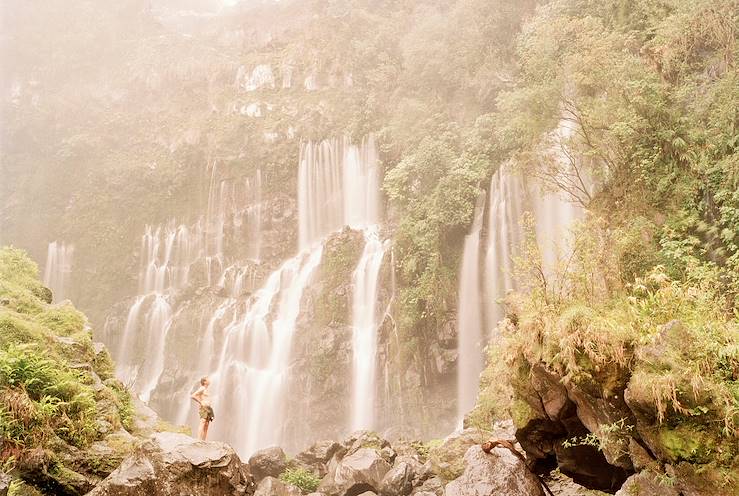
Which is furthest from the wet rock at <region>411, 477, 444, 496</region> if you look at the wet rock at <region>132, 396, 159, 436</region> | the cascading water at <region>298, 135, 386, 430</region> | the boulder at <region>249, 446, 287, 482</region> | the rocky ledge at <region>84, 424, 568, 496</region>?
the cascading water at <region>298, 135, 386, 430</region>

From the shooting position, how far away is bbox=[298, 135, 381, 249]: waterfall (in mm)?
27203

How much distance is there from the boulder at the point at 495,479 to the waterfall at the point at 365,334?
13.0 metres

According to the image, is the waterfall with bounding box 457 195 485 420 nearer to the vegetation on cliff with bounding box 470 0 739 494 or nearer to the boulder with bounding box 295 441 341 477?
the vegetation on cliff with bounding box 470 0 739 494

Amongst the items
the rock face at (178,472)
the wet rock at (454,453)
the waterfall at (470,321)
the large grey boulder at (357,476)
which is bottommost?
the large grey boulder at (357,476)

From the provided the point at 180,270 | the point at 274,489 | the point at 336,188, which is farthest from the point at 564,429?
the point at 180,270

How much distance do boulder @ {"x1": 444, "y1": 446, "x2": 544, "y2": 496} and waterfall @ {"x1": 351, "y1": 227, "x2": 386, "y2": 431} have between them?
13.0m

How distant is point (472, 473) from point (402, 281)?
13.8 m

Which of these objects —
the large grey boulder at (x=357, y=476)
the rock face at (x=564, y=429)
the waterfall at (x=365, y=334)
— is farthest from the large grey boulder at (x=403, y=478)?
the waterfall at (x=365, y=334)

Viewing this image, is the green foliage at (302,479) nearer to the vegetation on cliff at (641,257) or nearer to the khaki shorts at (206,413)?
the khaki shorts at (206,413)

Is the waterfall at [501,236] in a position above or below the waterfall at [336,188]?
below

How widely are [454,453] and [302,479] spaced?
4.31 meters

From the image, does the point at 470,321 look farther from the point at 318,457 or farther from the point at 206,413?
the point at 206,413

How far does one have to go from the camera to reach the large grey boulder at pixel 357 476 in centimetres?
1009

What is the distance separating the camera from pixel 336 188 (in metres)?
28.7
